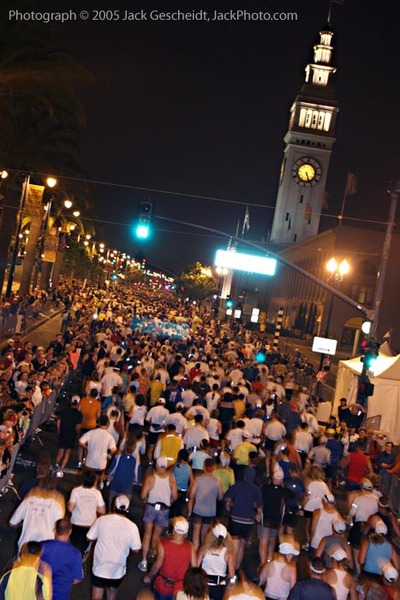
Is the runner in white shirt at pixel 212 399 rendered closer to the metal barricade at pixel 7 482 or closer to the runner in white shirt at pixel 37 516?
the metal barricade at pixel 7 482

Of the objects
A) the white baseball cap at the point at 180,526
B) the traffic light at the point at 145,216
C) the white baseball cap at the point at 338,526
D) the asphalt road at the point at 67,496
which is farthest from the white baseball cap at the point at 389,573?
the traffic light at the point at 145,216

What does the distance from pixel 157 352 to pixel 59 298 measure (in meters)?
34.9

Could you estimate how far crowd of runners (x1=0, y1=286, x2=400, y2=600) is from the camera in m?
8.13

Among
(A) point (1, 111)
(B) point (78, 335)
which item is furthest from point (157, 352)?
(A) point (1, 111)

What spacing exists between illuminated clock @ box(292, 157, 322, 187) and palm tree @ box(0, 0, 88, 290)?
69337 millimetres

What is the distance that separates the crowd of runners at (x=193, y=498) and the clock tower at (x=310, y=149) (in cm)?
9314

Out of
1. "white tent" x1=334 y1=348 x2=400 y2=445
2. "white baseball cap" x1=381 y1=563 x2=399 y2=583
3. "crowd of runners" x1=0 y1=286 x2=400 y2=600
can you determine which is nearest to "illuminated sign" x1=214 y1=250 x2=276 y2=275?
"white tent" x1=334 y1=348 x2=400 y2=445

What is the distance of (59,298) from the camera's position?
60375mm

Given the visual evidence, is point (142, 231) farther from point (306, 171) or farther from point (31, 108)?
point (306, 171)

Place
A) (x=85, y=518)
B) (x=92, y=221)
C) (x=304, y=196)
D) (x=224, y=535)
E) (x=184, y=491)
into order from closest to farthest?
(x=224, y=535), (x=85, y=518), (x=184, y=491), (x=92, y=221), (x=304, y=196)

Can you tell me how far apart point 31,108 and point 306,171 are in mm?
80773

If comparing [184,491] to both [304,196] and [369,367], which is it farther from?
[304,196]

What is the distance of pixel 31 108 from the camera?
36.3m

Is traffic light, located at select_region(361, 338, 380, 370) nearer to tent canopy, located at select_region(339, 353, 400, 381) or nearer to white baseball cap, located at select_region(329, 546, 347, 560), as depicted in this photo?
tent canopy, located at select_region(339, 353, 400, 381)
